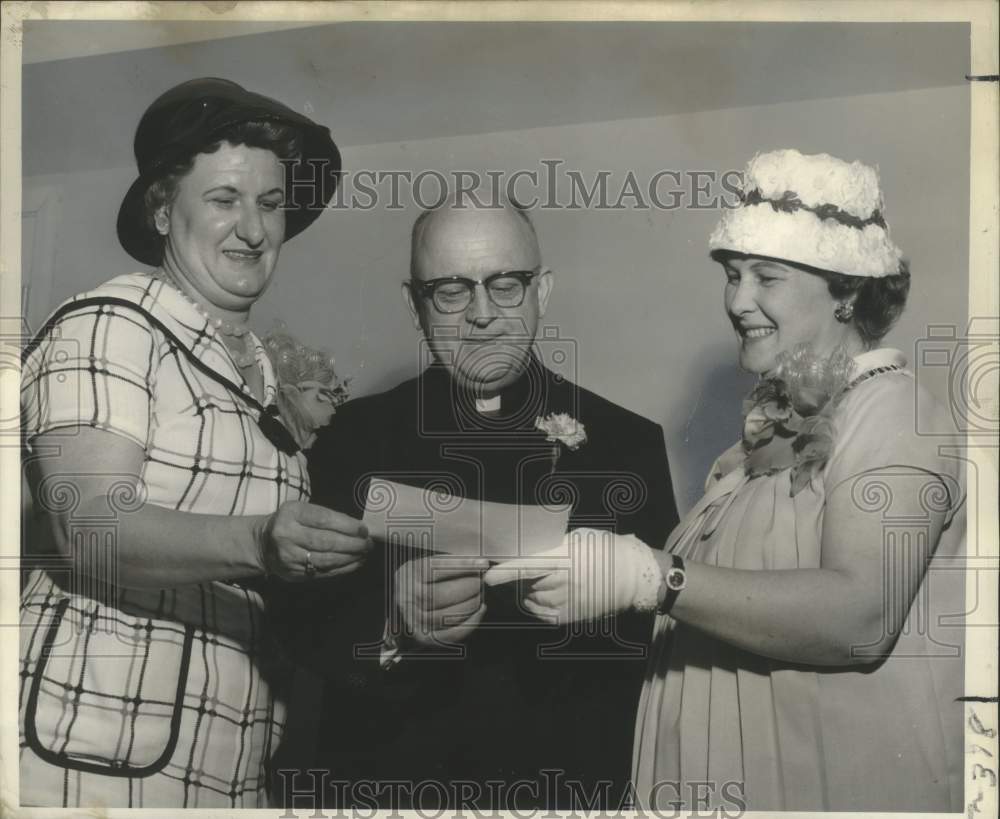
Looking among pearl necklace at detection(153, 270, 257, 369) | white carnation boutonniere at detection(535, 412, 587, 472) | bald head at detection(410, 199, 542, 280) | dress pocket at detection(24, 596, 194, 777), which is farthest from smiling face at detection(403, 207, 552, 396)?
dress pocket at detection(24, 596, 194, 777)

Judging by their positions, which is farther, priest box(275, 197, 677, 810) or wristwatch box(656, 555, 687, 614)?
priest box(275, 197, 677, 810)

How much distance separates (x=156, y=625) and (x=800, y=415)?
4.15ft

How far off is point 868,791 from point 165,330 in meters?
1.58

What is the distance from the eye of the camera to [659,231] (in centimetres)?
264

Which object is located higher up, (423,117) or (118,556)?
(423,117)

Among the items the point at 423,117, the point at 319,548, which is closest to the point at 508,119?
the point at 423,117

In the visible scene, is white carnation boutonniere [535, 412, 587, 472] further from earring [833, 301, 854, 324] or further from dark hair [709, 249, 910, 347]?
earring [833, 301, 854, 324]

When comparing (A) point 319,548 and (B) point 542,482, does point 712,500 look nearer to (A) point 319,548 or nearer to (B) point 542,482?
(B) point 542,482

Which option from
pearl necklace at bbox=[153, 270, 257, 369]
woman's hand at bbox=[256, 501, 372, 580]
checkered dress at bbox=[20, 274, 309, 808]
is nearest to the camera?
woman's hand at bbox=[256, 501, 372, 580]

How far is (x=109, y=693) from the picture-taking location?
2.42m

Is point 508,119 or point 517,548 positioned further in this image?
point 508,119

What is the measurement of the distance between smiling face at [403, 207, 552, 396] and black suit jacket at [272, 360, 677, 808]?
0.05 meters

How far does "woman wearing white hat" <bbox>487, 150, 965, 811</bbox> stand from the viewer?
93.5 inches

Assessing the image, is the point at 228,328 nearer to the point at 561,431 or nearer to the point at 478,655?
the point at 561,431
